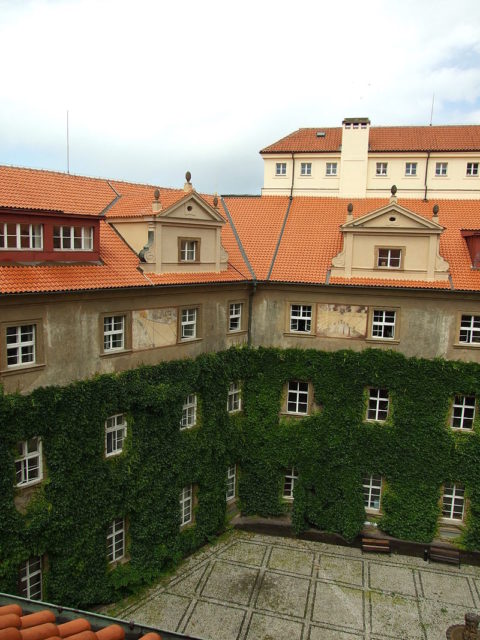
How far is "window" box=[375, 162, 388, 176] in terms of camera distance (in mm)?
32906

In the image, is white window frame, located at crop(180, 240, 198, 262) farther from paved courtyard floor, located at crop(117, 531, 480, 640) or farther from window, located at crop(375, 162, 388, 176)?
window, located at crop(375, 162, 388, 176)

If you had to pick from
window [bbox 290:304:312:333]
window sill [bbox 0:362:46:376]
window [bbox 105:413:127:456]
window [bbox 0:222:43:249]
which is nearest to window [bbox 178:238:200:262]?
window [bbox 290:304:312:333]

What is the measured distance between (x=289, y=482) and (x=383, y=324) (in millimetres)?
9536

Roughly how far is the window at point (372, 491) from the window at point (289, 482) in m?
3.46

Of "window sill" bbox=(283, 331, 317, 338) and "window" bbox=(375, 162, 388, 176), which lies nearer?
"window sill" bbox=(283, 331, 317, 338)

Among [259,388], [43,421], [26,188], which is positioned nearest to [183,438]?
[259,388]

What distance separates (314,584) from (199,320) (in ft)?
41.2

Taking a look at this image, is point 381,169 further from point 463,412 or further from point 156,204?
point 156,204

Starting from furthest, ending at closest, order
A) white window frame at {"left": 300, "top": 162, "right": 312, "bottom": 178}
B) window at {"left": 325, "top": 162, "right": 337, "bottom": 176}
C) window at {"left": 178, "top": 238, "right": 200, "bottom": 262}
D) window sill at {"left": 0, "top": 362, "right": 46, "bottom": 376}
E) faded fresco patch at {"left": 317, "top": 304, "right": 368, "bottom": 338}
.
Result: white window frame at {"left": 300, "top": 162, "right": 312, "bottom": 178} < window at {"left": 325, "top": 162, "right": 337, "bottom": 176} < faded fresco patch at {"left": 317, "top": 304, "right": 368, "bottom": 338} < window at {"left": 178, "top": 238, "right": 200, "bottom": 262} < window sill at {"left": 0, "top": 362, "right": 46, "bottom": 376}

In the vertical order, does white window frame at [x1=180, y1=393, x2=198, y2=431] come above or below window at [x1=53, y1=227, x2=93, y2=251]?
below

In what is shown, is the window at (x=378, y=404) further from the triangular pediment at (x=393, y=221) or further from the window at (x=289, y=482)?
the triangular pediment at (x=393, y=221)

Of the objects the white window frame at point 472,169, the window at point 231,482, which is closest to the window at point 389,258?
the white window frame at point 472,169

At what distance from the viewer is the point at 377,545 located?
25.1 m

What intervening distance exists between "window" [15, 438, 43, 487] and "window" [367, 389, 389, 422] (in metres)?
15.0
